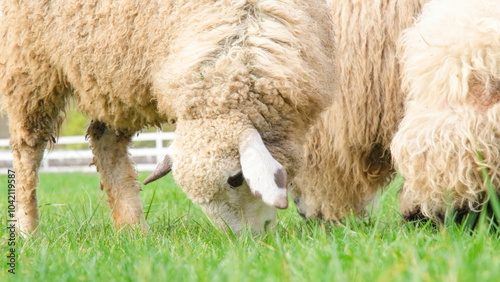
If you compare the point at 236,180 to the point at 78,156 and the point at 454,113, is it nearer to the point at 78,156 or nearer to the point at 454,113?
Answer: the point at 454,113

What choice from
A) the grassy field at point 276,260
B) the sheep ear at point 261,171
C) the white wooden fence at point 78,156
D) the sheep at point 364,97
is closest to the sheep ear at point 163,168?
the grassy field at point 276,260

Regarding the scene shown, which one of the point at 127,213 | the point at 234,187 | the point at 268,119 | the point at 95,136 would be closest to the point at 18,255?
the point at 234,187

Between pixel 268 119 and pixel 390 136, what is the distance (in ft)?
3.37

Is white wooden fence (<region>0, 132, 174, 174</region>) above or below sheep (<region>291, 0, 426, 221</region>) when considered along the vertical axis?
below

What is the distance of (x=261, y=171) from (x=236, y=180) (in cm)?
26

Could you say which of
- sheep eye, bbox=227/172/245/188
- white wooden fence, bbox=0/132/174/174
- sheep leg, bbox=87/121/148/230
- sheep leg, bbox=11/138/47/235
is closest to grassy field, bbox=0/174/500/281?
sheep eye, bbox=227/172/245/188

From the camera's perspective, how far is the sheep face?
9.98 feet

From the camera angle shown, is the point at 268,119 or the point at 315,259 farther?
the point at 268,119

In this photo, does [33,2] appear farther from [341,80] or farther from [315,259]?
[315,259]

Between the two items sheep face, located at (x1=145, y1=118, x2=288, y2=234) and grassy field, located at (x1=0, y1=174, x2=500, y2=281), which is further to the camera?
sheep face, located at (x1=145, y1=118, x2=288, y2=234)

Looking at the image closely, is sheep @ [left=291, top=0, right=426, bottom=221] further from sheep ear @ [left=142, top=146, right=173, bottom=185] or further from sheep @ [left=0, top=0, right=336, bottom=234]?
sheep ear @ [left=142, top=146, right=173, bottom=185]

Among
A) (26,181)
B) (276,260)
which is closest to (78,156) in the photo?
(26,181)

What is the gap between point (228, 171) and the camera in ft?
10.5

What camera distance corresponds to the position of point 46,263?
95.9 inches
